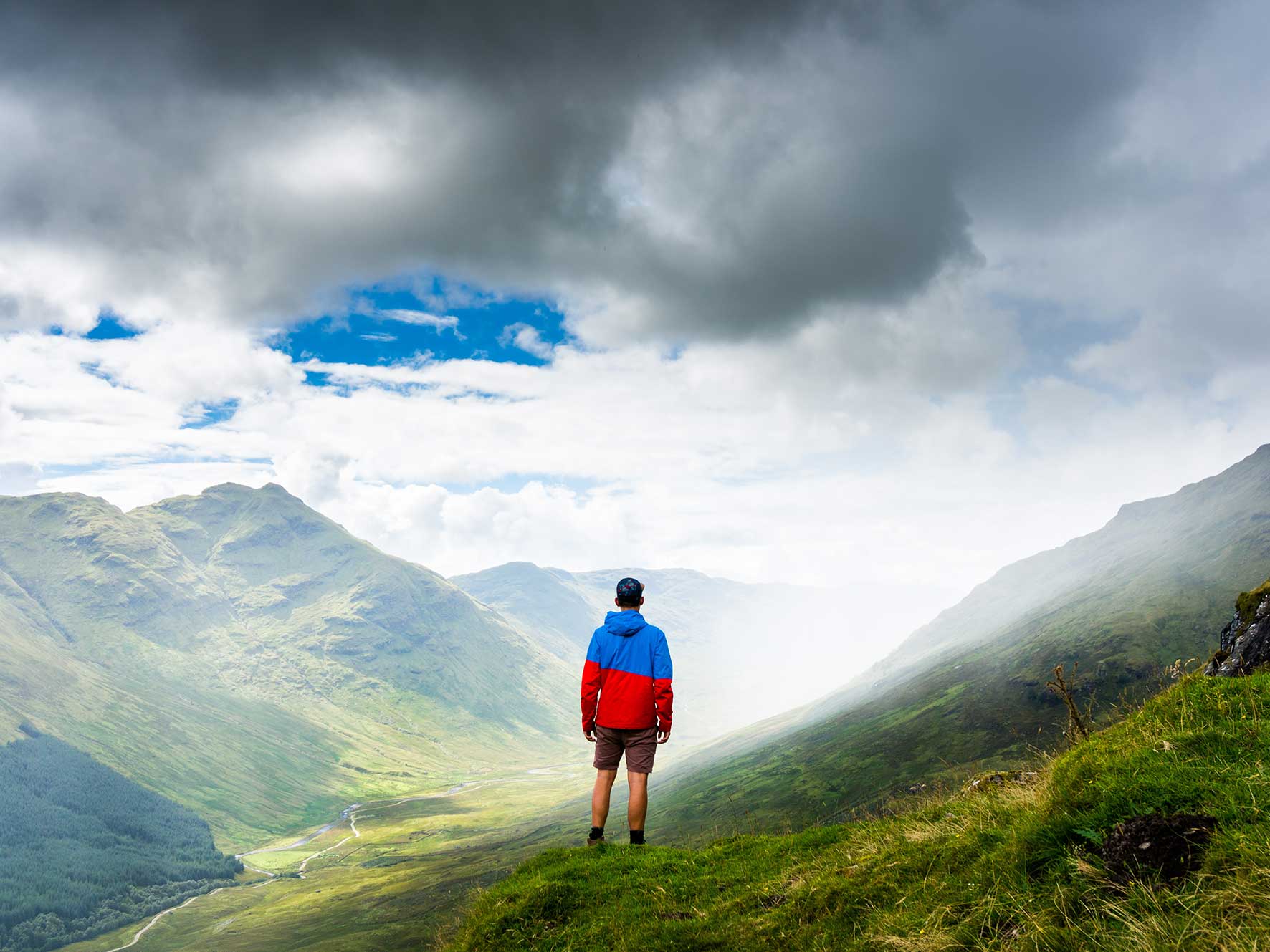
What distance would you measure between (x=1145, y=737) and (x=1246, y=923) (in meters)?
3.36

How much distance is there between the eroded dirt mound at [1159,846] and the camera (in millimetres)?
5980

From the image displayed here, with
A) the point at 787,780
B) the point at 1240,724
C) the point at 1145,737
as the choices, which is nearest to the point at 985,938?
the point at 1145,737

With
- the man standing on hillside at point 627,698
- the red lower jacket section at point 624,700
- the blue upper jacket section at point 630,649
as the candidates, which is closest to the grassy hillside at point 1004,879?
the man standing on hillside at point 627,698

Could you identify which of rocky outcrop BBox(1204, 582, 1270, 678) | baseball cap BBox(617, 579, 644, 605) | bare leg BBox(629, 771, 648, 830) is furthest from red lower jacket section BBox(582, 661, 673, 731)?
rocky outcrop BBox(1204, 582, 1270, 678)

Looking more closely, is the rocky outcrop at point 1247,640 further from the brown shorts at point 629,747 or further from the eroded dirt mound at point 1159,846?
the brown shorts at point 629,747

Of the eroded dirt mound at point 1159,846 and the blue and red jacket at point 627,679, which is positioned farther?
the blue and red jacket at point 627,679

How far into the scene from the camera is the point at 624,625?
48.2 feet

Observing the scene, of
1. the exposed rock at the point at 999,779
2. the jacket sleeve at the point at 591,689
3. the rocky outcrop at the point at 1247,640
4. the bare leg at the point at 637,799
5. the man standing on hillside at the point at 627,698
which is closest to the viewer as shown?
the exposed rock at the point at 999,779

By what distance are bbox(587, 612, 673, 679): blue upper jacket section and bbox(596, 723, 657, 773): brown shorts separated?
127 centimetres

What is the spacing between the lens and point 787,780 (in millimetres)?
199250

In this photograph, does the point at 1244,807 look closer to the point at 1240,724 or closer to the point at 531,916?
the point at 1240,724

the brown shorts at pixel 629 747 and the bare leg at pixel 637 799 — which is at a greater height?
the brown shorts at pixel 629 747

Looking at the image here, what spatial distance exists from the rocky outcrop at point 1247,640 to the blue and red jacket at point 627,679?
11.6 m

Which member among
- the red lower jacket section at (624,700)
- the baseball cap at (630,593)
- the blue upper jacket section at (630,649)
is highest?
the baseball cap at (630,593)
